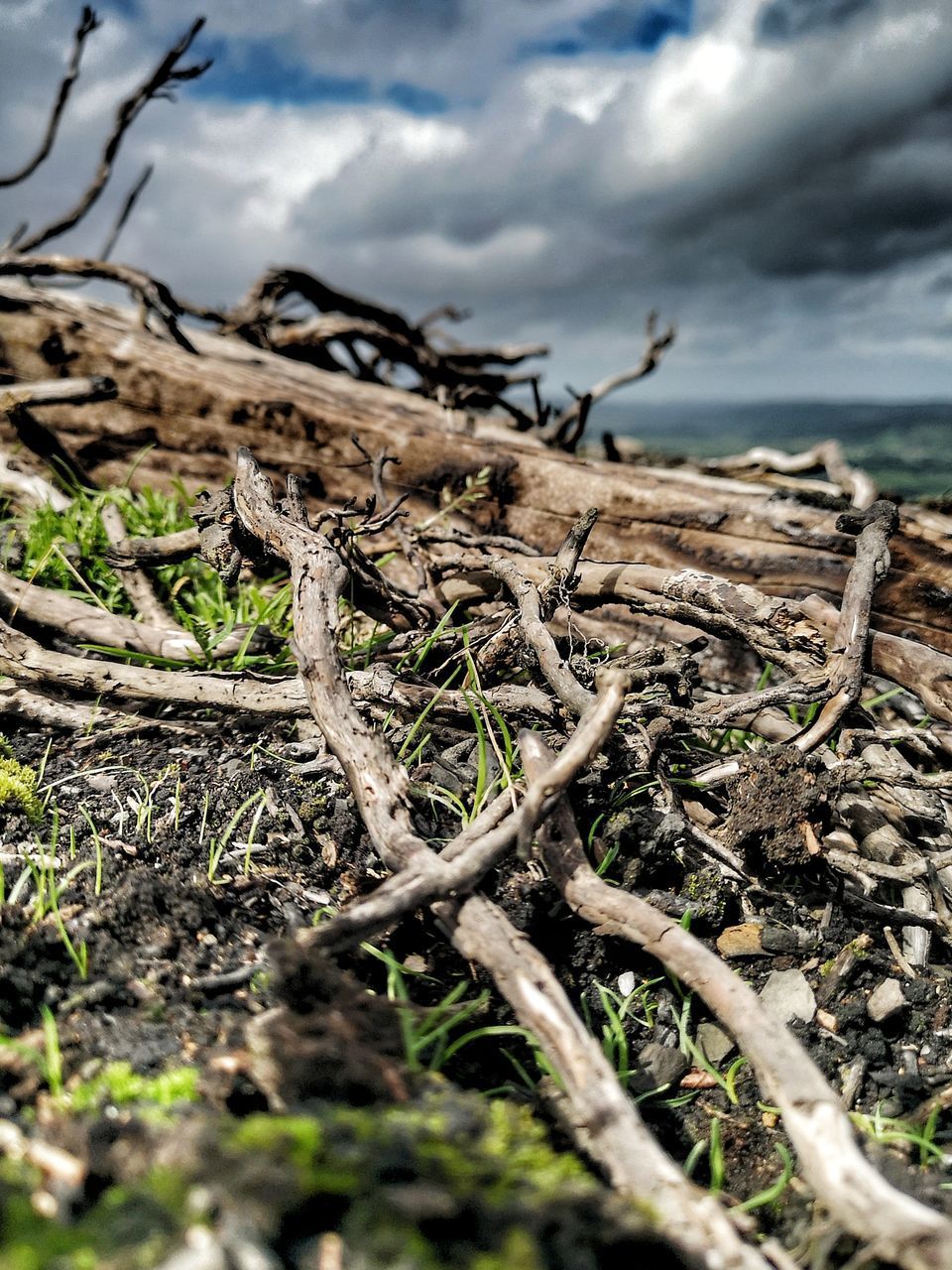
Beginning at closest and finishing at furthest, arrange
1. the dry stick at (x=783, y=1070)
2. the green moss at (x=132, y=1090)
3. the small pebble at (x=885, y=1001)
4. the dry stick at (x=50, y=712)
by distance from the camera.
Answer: the dry stick at (x=783, y=1070) → the green moss at (x=132, y=1090) → the small pebble at (x=885, y=1001) → the dry stick at (x=50, y=712)

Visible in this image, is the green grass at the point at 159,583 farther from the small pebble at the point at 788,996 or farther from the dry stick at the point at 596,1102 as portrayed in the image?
the small pebble at the point at 788,996

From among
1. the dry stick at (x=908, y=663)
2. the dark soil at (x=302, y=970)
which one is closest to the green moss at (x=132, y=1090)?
the dark soil at (x=302, y=970)

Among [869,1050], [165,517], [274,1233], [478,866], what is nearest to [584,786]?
[478,866]

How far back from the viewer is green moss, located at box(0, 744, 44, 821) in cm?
234

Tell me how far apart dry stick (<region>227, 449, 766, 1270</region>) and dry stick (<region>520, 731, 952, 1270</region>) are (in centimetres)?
20

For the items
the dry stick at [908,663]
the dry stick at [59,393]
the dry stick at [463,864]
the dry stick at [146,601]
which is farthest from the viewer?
the dry stick at [59,393]

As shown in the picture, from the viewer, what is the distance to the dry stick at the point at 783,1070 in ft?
3.85

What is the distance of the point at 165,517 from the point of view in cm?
404

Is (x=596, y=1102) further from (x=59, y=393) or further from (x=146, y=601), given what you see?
(x=59, y=393)

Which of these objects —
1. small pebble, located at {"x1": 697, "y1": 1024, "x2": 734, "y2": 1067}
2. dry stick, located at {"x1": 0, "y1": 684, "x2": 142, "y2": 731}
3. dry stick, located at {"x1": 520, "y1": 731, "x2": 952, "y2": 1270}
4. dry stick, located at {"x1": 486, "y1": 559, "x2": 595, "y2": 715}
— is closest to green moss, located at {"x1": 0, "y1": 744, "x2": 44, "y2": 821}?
dry stick, located at {"x1": 0, "y1": 684, "x2": 142, "y2": 731}

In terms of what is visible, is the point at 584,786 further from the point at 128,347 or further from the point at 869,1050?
the point at 128,347

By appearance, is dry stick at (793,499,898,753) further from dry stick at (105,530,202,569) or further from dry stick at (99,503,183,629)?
dry stick at (105,530,202,569)

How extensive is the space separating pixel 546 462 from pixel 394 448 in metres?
0.80

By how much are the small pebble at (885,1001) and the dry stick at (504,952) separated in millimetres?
1065
